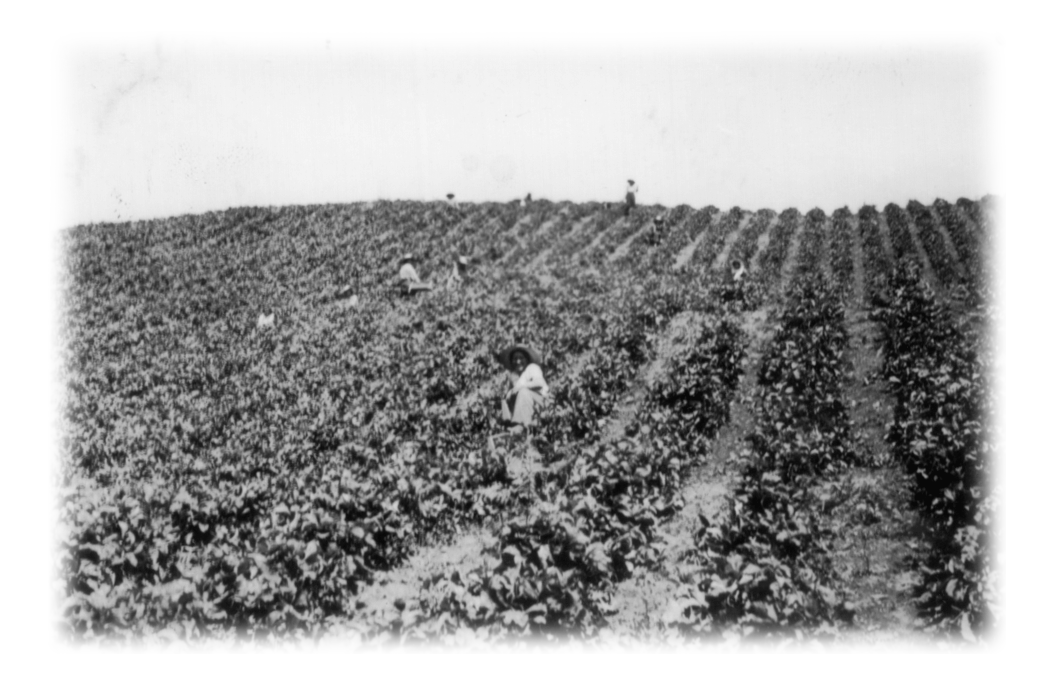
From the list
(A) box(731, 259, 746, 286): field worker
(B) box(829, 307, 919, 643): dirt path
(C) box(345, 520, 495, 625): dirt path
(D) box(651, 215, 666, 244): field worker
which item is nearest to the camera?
(B) box(829, 307, 919, 643): dirt path

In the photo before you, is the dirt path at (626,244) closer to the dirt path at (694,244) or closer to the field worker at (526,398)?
the dirt path at (694,244)

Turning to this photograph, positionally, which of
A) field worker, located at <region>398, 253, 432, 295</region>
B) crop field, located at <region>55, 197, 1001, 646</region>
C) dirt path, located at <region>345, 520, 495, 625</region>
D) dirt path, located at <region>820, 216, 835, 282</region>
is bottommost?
dirt path, located at <region>345, 520, 495, 625</region>

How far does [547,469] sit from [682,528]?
2020mm

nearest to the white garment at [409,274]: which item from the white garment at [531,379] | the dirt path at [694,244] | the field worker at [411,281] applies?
the field worker at [411,281]

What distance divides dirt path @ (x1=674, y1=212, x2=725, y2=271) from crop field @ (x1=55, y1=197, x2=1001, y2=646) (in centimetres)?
503

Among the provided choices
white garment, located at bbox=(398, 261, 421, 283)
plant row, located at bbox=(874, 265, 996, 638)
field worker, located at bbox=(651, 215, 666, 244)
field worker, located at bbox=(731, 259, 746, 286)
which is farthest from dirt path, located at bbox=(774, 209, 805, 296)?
white garment, located at bbox=(398, 261, 421, 283)

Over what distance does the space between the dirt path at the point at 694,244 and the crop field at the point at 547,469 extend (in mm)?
5028

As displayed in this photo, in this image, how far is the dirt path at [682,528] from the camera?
5.83m

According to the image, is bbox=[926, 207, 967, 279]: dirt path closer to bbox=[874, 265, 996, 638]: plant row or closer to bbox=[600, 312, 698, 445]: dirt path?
bbox=[874, 265, 996, 638]: plant row

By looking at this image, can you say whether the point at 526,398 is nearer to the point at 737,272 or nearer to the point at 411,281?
the point at 411,281

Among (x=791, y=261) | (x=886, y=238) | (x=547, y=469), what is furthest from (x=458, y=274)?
(x=886, y=238)

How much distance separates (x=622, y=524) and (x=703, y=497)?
155 cm

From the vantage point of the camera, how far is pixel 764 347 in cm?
1426

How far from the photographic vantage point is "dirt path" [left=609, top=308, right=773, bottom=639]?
19.1 feet
